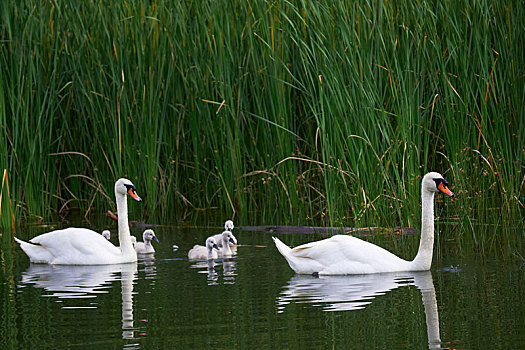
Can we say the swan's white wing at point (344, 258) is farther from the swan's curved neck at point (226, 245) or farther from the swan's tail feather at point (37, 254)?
the swan's tail feather at point (37, 254)

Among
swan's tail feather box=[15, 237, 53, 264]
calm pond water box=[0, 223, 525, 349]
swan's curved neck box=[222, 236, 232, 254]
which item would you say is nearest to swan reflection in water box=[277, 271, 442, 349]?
calm pond water box=[0, 223, 525, 349]

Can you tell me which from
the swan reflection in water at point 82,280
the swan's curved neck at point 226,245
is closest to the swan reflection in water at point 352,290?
the swan reflection in water at point 82,280

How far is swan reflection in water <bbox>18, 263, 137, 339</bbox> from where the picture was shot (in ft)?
29.5

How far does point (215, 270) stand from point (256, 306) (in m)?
2.12

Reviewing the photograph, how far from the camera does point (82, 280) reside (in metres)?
10.0

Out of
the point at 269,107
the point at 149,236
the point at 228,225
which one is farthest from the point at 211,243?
the point at 269,107

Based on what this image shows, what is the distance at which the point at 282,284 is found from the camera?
9.22 meters

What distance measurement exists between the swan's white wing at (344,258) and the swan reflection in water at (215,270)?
61 centimetres

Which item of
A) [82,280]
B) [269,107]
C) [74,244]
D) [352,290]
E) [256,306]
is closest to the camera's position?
[256,306]

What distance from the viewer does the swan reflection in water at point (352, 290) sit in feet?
26.3

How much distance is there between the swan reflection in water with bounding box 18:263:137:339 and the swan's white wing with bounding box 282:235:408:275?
5.06 ft

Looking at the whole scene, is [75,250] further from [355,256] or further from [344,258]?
[355,256]

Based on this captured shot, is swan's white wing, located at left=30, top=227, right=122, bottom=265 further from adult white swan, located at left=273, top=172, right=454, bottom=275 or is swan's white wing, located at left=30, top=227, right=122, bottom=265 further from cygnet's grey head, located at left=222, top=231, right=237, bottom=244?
adult white swan, located at left=273, top=172, right=454, bottom=275

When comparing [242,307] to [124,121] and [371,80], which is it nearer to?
[371,80]
